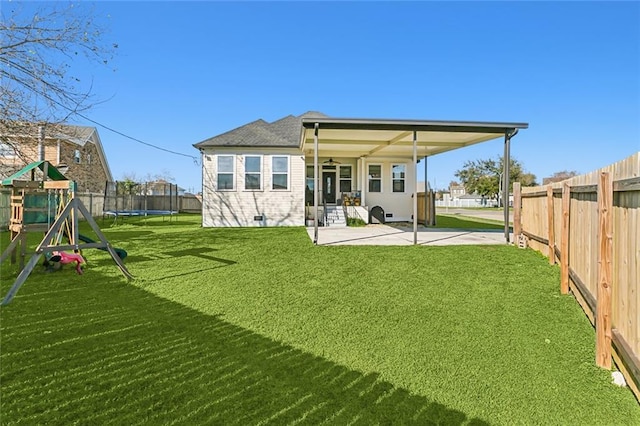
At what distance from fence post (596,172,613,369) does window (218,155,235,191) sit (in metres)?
13.1

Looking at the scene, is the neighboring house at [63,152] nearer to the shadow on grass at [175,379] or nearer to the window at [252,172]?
the window at [252,172]

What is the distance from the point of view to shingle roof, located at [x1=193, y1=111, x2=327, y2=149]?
1445 centimetres

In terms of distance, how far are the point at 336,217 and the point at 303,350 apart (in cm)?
1175

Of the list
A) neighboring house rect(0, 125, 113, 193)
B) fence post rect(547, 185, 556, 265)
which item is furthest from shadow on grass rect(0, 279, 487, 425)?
neighboring house rect(0, 125, 113, 193)

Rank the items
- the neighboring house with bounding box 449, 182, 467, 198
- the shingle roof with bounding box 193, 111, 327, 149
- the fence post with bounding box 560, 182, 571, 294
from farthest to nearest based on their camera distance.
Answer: the neighboring house with bounding box 449, 182, 467, 198 → the shingle roof with bounding box 193, 111, 327, 149 → the fence post with bounding box 560, 182, 571, 294

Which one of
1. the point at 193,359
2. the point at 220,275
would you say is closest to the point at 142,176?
the point at 220,275

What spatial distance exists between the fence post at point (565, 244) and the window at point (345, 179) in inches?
474

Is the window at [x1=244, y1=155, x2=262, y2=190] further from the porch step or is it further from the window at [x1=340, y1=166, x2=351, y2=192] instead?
the window at [x1=340, y1=166, x2=351, y2=192]

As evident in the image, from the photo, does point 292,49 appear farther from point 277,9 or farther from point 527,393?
point 527,393

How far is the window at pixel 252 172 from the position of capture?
575 inches

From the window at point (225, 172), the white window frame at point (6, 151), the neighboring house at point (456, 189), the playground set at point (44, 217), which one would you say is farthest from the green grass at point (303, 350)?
the neighboring house at point (456, 189)

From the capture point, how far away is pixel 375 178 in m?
16.3

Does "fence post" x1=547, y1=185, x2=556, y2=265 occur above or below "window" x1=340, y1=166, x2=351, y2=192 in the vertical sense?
below

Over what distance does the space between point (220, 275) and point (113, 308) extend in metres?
1.87
